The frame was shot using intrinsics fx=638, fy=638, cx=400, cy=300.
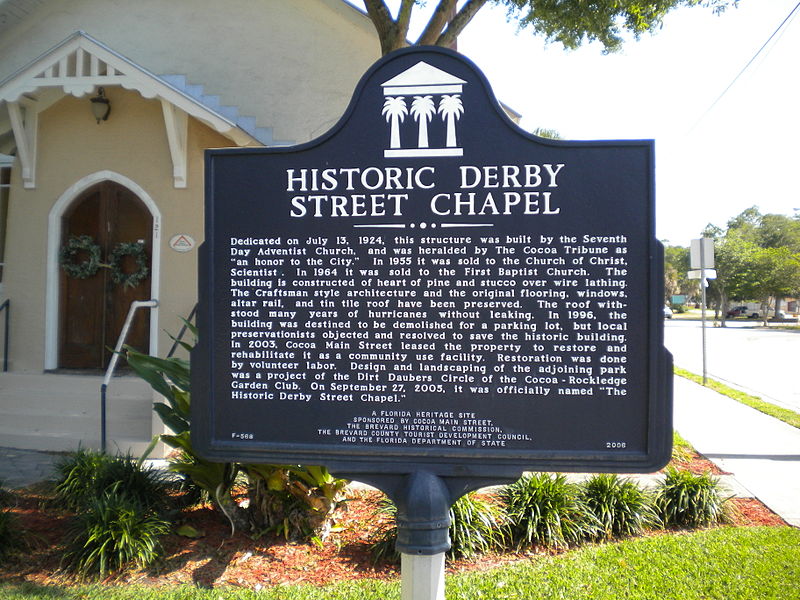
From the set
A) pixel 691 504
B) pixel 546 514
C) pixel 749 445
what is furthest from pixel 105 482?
pixel 749 445

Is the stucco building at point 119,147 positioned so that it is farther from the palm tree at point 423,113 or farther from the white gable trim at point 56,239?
the palm tree at point 423,113

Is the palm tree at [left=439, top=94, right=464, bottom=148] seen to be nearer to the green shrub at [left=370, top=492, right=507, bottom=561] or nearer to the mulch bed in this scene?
the green shrub at [left=370, top=492, right=507, bottom=561]

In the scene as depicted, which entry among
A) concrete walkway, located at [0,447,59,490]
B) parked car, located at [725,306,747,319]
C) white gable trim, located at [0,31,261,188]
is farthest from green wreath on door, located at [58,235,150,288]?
parked car, located at [725,306,747,319]

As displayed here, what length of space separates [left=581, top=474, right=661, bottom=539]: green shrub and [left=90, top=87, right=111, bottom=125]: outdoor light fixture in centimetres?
812

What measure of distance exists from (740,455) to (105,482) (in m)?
6.71

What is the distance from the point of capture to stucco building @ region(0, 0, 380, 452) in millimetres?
8289

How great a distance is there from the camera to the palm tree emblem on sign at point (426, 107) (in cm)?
283

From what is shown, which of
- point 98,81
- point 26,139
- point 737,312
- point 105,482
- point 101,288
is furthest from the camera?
point 737,312

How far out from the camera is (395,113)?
2.86 m

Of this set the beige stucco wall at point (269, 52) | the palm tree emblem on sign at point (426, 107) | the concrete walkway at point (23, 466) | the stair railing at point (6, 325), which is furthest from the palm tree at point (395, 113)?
the stair railing at point (6, 325)

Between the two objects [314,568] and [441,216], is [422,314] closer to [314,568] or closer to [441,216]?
[441,216]

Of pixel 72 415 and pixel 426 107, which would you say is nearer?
pixel 426 107

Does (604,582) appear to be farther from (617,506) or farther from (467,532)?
(617,506)

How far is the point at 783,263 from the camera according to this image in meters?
47.7
